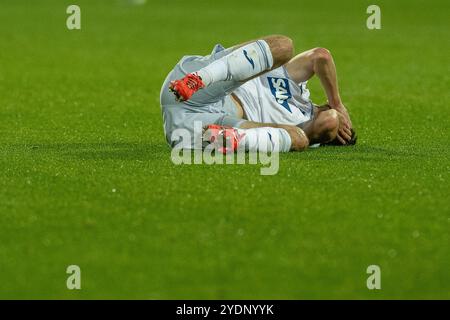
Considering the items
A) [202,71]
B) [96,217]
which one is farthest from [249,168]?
[96,217]

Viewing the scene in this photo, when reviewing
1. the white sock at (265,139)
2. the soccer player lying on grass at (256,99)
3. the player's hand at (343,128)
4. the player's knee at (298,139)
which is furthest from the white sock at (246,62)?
the player's hand at (343,128)

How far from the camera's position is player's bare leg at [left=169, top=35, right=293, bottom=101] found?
9570 mm

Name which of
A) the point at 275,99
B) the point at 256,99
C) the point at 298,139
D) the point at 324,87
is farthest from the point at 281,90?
the point at 298,139

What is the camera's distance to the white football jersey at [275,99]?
10.4m

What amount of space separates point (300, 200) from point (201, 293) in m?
2.07

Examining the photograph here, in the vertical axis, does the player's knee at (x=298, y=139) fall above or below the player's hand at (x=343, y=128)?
below

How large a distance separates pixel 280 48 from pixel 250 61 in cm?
31

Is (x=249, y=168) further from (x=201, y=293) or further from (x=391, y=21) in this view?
(x=391, y=21)

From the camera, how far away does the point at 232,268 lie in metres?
6.36

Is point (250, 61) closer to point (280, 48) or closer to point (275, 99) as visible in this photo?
point (280, 48)

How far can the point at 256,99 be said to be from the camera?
10391mm

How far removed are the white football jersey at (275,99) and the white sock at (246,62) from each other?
0.59 m

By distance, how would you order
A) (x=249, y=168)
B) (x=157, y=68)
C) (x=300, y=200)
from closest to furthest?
(x=300, y=200)
(x=249, y=168)
(x=157, y=68)

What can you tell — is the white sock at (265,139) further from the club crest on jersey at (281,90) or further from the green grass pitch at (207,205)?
the club crest on jersey at (281,90)
